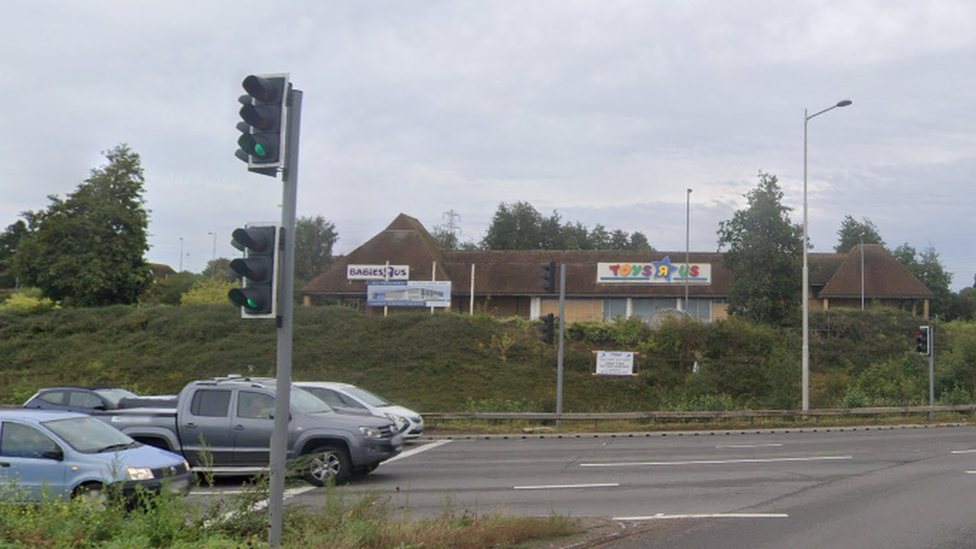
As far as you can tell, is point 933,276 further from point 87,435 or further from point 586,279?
point 87,435

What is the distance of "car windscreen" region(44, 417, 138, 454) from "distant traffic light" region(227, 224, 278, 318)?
5.01 metres

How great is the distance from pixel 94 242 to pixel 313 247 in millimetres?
47143

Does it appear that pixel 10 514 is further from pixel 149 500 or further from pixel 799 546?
pixel 799 546

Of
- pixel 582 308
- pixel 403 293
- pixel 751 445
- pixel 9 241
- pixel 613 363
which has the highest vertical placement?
pixel 9 241

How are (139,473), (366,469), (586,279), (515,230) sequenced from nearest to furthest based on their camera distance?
(139,473)
(366,469)
(586,279)
(515,230)

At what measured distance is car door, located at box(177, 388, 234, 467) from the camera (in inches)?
575

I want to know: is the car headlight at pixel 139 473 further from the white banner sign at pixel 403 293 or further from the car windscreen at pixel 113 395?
the white banner sign at pixel 403 293

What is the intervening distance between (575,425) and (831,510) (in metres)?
17.2

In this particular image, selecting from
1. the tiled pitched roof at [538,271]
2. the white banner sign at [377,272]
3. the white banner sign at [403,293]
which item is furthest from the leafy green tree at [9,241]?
the white banner sign at [403,293]

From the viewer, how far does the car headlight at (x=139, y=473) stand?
10.7 metres

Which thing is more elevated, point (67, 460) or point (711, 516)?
point (67, 460)

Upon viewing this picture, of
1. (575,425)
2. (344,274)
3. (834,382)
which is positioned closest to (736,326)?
(834,382)

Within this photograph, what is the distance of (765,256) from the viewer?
45156 millimetres

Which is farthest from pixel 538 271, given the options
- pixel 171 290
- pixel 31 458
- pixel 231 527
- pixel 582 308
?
pixel 231 527
